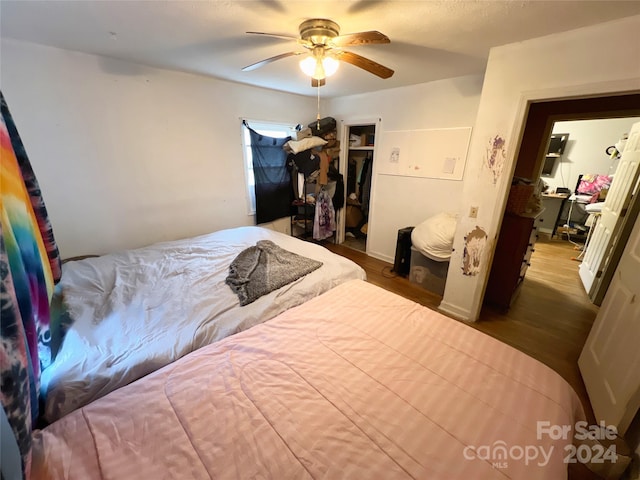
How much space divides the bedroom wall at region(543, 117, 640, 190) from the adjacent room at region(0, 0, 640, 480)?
2.41m

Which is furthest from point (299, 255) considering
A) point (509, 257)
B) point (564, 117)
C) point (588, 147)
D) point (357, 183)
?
point (588, 147)

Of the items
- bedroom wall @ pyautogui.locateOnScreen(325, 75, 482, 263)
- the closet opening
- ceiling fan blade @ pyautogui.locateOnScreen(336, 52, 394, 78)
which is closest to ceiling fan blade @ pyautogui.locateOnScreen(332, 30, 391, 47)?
ceiling fan blade @ pyautogui.locateOnScreen(336, 52, 394, 78)

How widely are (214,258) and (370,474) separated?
1.99 meters

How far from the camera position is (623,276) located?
1.60 m

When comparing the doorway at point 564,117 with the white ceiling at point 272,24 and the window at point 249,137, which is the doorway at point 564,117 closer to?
the white ceiling at point 272,24

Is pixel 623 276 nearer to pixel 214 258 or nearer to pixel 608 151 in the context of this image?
pixel 214 258

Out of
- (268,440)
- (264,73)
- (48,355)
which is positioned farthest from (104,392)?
(264,73)

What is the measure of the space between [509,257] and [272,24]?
280 centimetres

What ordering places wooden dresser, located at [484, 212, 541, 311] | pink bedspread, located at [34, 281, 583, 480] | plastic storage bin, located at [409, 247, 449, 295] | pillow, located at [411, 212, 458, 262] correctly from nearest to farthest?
1. pink bedspread, located at [34, 281, 583, 480]
2. wooden dresser, located at [484, 212, 541, 311]
3. pillow, located at [411, 212, 458, 262]
4. plastic storage bin, located at [409, 247, 449, 295]

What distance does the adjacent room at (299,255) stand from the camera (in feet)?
2.72

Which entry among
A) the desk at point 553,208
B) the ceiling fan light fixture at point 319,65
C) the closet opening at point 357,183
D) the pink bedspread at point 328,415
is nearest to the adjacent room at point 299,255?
the pink bedspread at point 328,415

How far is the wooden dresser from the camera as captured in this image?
2357 millimetres

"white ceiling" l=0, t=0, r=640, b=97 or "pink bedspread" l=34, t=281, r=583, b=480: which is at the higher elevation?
"white ceiling" l=0, t=0, r=640, b=97

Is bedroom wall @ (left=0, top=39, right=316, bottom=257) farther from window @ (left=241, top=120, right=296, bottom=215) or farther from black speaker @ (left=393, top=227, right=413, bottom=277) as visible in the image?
black speaker @ (left=393, top=227, right=413, bottom=277)
